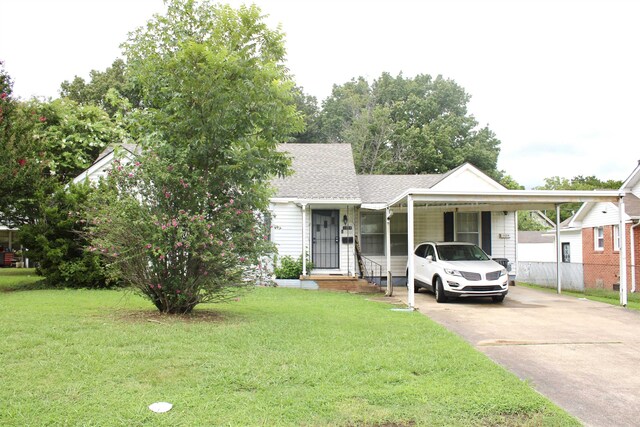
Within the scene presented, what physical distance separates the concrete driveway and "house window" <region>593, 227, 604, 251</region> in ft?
44.8

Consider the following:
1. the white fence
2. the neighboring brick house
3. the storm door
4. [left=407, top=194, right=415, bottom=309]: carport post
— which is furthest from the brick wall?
[left=407, top=194, right=415, bottom=309]: carport post

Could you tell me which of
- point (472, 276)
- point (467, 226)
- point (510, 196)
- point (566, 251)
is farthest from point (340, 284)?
point (566, 251)

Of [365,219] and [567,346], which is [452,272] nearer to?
[567,346]

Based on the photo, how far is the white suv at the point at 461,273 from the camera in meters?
12.5

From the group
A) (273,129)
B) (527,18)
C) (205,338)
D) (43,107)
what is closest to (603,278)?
(527,18)

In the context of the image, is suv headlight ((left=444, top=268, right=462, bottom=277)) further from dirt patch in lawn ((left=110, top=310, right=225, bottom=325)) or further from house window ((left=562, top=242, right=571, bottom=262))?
house window ((left=562, top=242, right=571, bottom=262))

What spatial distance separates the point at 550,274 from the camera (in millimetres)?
21578

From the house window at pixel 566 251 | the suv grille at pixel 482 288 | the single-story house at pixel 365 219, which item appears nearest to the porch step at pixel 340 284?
the single-story house at pixel 365 219

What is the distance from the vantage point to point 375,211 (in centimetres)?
1784

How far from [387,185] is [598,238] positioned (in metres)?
13.2

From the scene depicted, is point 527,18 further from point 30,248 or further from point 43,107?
point 43,107

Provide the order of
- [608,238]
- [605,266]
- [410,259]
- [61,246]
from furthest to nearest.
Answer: [605,266]
[608,238]
[61,246]
[410,259]

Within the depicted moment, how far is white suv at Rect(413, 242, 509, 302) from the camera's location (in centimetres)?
1255

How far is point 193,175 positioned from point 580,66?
37.5 ft
